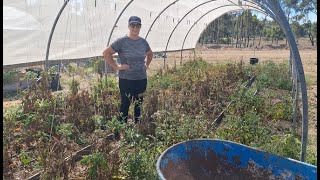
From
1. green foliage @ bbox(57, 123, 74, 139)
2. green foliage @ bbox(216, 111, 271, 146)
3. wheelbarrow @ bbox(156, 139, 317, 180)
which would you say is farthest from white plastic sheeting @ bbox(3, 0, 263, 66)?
wheelbarrow @ bbox(156, 139, 317, 180)

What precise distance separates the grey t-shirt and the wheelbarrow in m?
1.97

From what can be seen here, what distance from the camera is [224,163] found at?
305 cm

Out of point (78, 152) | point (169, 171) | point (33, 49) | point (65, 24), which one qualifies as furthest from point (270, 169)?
point (65, 24)

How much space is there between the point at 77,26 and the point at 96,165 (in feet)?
15.1

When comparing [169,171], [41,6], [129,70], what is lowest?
[169,171]

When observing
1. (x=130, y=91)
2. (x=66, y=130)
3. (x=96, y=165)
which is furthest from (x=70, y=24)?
(x=96, y=165)

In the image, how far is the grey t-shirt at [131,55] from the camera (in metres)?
4.62

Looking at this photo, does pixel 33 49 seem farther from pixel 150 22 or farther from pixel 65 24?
pixel 150 22

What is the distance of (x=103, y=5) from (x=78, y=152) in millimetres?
4552

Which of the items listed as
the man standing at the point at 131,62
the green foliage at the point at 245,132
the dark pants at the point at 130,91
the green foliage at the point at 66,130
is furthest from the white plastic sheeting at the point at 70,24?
the green foliage at the point at 245,132

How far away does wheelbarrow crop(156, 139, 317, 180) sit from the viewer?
274 centimetres

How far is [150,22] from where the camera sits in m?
10.8

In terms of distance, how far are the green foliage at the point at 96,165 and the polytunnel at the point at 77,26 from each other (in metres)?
1.90

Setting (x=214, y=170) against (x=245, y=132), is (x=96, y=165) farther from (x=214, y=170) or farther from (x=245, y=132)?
(x=245, y=132)
